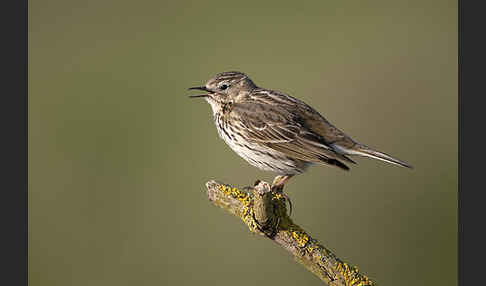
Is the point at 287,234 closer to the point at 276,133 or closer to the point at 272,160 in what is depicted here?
the point at 272,160

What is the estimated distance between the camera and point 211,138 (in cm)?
1472

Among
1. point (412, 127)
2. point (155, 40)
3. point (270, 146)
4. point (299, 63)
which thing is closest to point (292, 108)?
point (270, 146)

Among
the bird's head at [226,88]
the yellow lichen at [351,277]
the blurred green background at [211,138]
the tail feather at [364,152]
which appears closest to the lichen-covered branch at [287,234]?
the yellow lichen at [351,277]

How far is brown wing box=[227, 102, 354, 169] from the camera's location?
795cm

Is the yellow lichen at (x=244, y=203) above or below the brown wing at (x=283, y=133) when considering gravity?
below

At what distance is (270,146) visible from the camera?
319 inches

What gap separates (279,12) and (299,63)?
3.36m

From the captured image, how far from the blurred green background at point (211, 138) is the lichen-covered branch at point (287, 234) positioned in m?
4.82

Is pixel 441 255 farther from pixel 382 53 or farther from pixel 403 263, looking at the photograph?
pixel 382 53

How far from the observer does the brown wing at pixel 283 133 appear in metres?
7.95

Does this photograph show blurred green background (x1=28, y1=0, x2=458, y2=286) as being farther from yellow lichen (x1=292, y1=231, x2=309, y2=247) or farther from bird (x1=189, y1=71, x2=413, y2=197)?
yellow lichen (x1=292, y1=231, x2=309, y2=247)

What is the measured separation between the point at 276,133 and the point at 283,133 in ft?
0.31

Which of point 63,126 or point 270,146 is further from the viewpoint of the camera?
point 63,126

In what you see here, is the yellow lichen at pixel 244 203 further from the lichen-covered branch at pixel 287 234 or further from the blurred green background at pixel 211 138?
the blurred green background at pixel 211 138
